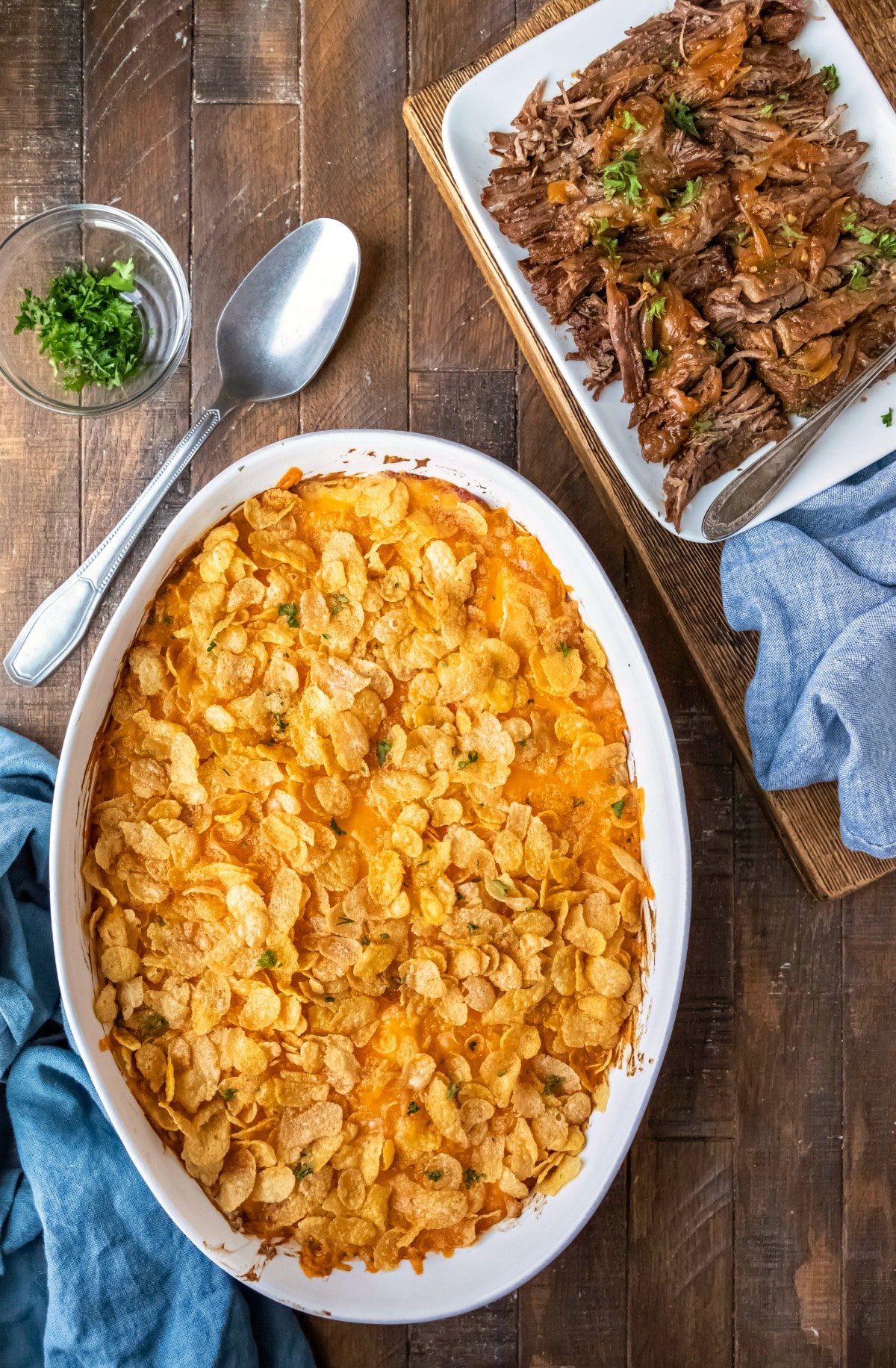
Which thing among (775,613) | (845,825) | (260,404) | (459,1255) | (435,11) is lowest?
(459,1255)

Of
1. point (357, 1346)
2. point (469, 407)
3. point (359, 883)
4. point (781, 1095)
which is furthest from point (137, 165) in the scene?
point (357, 1346)

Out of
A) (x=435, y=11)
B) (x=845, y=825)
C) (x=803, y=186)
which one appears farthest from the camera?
(x=435, y=11)

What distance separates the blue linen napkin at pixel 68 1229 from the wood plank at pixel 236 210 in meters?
0.75

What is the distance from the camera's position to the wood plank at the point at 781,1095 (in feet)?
6.40

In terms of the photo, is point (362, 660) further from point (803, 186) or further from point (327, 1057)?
point (803, 186)

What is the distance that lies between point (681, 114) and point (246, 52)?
861 millimetres

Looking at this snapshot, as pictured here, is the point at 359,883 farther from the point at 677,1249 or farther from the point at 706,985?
the point at 677,1249

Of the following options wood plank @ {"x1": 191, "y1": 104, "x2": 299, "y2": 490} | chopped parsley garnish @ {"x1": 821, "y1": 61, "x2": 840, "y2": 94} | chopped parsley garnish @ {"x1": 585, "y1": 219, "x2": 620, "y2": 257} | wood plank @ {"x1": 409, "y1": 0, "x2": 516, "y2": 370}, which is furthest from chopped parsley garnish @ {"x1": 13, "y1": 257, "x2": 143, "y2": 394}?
chopped parsley garnish @ {"x1": 821, "y1": 61, "x2": 840, "y2": 94}

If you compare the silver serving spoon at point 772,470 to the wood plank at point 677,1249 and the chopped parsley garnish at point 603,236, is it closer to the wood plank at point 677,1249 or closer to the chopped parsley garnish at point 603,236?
the chopped parsley garnish at point 603,236

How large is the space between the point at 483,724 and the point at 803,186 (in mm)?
1048

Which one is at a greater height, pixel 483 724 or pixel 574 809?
pixel 483 724

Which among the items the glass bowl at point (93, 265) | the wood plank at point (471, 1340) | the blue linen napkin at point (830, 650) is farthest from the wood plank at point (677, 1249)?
the glass bowl at point (93, 265)

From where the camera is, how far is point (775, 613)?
5.68 feet

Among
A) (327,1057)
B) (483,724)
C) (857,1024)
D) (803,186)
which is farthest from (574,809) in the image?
(803,186)
